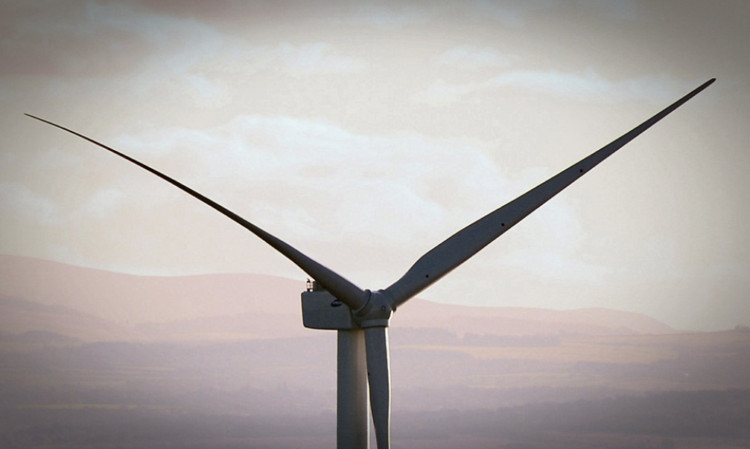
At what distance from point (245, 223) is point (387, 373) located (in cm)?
707

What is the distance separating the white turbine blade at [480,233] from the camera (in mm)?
37344

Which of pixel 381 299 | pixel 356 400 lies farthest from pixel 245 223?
pixel 356 400

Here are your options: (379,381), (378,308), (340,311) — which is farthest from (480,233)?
(379,381)

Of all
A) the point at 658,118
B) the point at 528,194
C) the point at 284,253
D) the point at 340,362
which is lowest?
the point at 340,362

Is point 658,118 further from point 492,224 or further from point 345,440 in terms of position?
point 345,440

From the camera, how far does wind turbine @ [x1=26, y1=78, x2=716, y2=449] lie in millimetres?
35906

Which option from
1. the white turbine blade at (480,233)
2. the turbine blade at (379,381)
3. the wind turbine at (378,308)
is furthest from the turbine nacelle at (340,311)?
the white turbine blade at (480,233)

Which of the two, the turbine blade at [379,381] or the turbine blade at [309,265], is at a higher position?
the turbine blade at [309,265]

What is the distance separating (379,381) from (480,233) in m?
6.16

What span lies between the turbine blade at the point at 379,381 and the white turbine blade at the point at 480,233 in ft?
4.83

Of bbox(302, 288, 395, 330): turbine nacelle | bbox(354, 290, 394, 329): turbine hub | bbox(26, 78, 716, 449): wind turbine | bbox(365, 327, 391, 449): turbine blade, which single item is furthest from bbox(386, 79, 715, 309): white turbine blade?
bbox(365, 327, 391, 449): turbine blade

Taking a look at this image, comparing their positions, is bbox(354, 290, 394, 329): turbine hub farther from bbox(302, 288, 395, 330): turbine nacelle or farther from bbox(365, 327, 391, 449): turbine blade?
bbox(365, 327, 391, 449): turbine blade

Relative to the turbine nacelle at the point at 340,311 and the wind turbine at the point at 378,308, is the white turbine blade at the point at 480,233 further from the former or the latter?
the turbine nacelle at the point at 340,311

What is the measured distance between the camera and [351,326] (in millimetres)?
36969
